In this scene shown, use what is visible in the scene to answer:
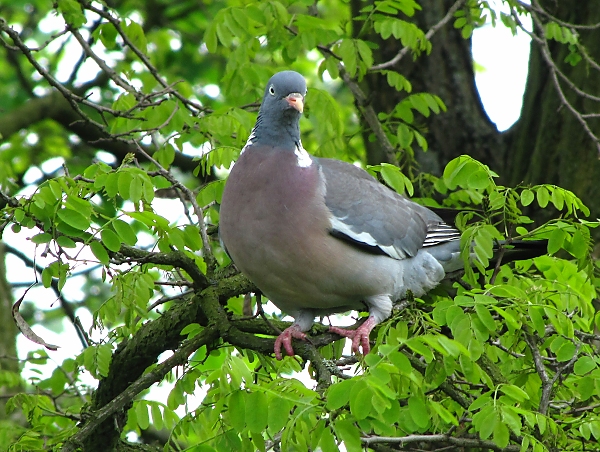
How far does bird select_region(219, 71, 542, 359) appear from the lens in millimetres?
3609

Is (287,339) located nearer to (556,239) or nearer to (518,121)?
(556,239)

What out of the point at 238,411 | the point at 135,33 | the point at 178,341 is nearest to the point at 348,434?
the point at 238,411

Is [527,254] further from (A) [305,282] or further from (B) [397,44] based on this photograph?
(B) [397,44]

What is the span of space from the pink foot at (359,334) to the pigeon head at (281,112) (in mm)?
946

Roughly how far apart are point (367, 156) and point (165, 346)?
2.84m

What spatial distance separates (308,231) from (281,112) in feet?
2.07

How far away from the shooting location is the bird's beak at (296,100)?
3758 mm

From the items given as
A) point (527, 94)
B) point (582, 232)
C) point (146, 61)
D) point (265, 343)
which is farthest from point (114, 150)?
point (582, 232)

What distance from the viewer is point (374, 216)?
4.04 m

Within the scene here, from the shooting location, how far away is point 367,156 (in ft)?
19.5

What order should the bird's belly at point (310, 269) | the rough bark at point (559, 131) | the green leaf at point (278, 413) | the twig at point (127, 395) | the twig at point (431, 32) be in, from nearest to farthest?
1. the green leaf at point (278, 413)
2. the twig at point (127, 395)
3. the bird's belly at point (310, 269)
4. the twig at point (431, 32)
5. the rough bark at point (559, 131)

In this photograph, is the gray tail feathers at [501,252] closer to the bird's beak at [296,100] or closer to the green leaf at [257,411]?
the bird's beak at [296,100]

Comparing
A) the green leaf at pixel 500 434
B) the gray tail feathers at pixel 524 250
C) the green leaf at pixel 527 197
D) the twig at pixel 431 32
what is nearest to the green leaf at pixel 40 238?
the green leaf at pixel 500 434

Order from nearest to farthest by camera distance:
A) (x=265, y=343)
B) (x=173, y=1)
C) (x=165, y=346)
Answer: (x=265, y=343) → (x=165, y=346) → (x=173, y=1)
